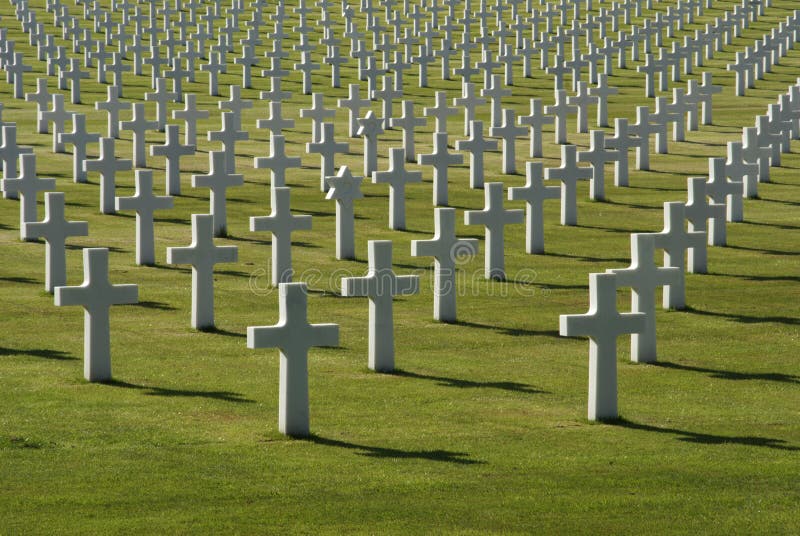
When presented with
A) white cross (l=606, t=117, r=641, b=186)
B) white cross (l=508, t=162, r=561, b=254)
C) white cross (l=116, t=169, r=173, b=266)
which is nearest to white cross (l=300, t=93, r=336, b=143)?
white cross (l=606, t=117, r=641, b=186)

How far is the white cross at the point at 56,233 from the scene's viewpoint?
14766 millimetres

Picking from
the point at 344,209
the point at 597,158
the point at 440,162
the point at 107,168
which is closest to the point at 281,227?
the point at 344,209

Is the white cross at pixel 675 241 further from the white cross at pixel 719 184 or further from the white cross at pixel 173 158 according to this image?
the white cross at pixel 173 158

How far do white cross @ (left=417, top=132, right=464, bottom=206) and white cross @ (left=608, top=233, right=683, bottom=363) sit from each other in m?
7.98

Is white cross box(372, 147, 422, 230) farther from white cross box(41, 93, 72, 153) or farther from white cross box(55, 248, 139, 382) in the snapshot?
white cross box(41, 93, 72, 153)

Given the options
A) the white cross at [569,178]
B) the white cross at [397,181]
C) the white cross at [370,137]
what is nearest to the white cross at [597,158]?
the white cross at [569,178]

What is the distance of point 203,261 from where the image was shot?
13.4 m

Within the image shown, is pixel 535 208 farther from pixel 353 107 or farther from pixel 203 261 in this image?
pixel 353 107

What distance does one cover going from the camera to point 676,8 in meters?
45.1

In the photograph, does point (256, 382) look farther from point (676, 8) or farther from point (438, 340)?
point (676, 8)

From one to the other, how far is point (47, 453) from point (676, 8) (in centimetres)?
3770

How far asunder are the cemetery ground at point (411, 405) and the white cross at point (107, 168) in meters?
0.52

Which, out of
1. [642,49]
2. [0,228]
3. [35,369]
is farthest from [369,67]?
[35,369]

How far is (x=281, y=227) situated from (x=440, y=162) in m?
5.22
